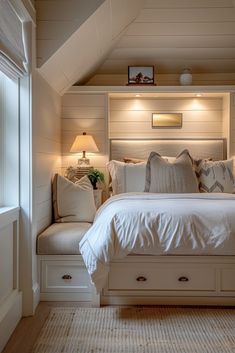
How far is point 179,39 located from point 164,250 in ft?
8.11

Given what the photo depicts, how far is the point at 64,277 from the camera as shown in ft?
8.98

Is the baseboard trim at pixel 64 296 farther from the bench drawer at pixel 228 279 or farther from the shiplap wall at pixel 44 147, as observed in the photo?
the bench drawer at pixel 228 279

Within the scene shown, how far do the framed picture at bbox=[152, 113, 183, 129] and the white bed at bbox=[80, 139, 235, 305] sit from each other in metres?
1.52


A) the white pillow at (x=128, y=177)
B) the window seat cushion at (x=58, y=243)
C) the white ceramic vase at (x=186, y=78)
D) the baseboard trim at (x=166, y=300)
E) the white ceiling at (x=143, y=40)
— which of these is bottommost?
the baseboard trim at (x=166, y=300)

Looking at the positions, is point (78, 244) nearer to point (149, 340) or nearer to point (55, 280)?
point (55, 280)

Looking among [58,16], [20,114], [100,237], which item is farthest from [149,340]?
[58,16]

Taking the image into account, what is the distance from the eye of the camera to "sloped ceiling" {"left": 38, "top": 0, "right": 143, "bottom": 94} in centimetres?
277

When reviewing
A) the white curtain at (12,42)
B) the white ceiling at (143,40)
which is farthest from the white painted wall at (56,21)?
the white curtain at (12,42)

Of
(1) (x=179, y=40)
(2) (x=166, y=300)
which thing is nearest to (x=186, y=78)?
(1) (x=179, y=40)

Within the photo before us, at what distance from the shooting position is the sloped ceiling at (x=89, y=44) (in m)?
2.77

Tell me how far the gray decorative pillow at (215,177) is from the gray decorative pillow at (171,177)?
0.59 feet

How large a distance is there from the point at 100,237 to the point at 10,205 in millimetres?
700

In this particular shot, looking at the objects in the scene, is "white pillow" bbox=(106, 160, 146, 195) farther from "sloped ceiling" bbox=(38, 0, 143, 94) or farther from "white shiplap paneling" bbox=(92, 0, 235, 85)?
"white shiplap paneling" bbox=(92, 0, 235, 85)

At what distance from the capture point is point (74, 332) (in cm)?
225
